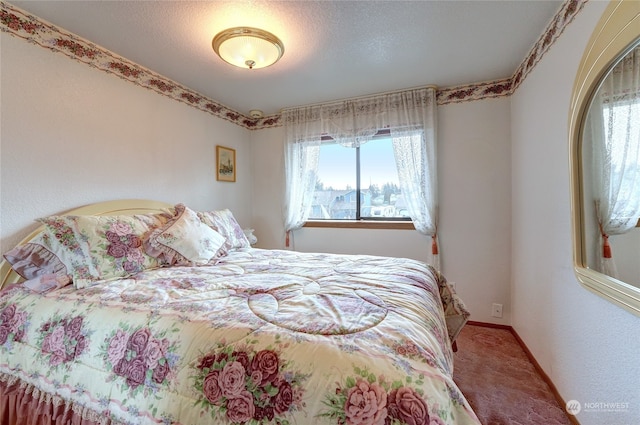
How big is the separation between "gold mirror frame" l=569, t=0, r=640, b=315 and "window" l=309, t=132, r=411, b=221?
162 cm

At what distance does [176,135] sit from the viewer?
264 cm

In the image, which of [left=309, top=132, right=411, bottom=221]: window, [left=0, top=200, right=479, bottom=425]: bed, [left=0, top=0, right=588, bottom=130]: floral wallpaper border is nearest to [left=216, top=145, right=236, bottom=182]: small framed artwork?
[left=0, top=0, right=588, bottom=130]: floral wallpaper border

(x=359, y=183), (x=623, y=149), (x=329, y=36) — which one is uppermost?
(x=329, y=36)

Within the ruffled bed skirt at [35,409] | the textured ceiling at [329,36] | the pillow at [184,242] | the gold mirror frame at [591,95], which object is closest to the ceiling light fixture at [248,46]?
the textured ceiling at [329,36]

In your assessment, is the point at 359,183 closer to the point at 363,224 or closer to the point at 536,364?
the point at 363,224

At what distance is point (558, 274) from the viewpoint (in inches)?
64.0

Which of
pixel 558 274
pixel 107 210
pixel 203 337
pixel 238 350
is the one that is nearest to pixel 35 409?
pixel 203 337

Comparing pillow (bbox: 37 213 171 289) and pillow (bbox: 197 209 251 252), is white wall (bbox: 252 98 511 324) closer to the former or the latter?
pillow (bbox: 197 209 251 252)

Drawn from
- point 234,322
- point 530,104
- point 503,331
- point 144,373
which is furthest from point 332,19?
point 503,331

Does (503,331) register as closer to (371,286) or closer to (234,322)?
(371,286)

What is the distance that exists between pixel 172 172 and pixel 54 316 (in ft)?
5.51

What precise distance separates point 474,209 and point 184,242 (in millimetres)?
2615

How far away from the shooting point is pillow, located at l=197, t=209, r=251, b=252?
2.27 m

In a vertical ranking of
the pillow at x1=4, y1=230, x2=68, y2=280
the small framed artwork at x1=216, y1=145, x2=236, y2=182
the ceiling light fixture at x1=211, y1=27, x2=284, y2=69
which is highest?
the ceiling light fixture at x1=211, y1=27, x2=284, y2=69
